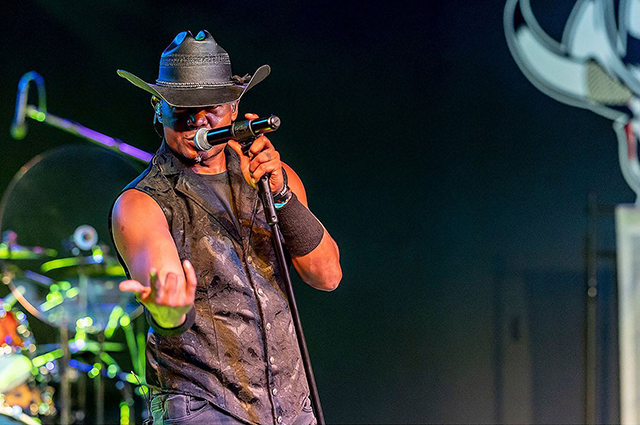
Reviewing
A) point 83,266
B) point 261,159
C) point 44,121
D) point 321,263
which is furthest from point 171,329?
point 44,121

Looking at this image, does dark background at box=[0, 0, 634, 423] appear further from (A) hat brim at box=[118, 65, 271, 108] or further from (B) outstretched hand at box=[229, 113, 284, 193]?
(B) outstretched hand at box=[229, 113, 284, 193]

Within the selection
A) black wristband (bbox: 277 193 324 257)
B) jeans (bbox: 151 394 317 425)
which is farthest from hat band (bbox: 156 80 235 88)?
jeans (bbox: 151 394 317 425)

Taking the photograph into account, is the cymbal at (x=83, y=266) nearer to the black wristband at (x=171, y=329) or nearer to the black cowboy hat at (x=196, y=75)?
the black cowboy hat at (x=196, y=75)

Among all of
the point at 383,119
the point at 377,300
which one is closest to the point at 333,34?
the point at 383,119

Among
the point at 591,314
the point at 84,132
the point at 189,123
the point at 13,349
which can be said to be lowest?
the point at 13,349

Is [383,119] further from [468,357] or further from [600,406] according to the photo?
[600,406]

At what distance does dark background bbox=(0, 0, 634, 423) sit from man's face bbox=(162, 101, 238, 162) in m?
2.50

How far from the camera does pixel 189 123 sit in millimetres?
Result: 2066

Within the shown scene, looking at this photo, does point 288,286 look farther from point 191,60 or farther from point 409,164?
point 409,164

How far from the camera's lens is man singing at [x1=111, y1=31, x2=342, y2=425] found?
6.41 ft

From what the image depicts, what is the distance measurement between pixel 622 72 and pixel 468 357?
69.2 inches

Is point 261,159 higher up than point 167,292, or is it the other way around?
point 261,159

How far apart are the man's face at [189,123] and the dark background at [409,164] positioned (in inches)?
98.3

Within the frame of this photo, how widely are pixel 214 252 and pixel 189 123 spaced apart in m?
0.34
